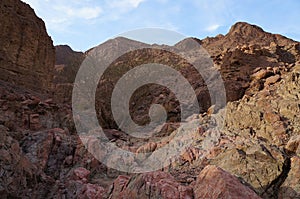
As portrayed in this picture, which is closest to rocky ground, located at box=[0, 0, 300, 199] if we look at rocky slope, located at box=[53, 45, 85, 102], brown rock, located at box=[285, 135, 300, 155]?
brown rock, located at box=[285, 135, 300, 155]

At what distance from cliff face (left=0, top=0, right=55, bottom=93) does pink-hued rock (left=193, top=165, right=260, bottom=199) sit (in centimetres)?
1121

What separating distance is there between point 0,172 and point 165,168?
4391mm

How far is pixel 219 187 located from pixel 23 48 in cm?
1285

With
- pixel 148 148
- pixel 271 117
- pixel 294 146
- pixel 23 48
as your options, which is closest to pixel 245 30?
pixel 23 48

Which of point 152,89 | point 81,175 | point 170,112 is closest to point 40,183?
point 81,175

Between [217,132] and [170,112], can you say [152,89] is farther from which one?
[217,132]

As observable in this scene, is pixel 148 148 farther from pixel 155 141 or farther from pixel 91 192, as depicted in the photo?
pixel 91 192

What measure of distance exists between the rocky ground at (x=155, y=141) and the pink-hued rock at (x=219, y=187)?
0.06 feet

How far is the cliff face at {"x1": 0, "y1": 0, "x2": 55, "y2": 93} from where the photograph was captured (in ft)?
46.2

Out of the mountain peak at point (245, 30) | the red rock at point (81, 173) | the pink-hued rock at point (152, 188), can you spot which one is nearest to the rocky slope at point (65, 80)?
the red rock at point (81, 173)

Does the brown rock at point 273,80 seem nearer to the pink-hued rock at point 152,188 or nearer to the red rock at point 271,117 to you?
the red rock at point 271,117

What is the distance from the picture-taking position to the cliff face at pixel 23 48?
14.1 m

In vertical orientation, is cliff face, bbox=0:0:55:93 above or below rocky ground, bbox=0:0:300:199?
above

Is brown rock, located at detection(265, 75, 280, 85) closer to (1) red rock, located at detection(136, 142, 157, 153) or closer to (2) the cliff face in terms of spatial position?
(1) red rock, located at detection(136, 142, 157, 153)
